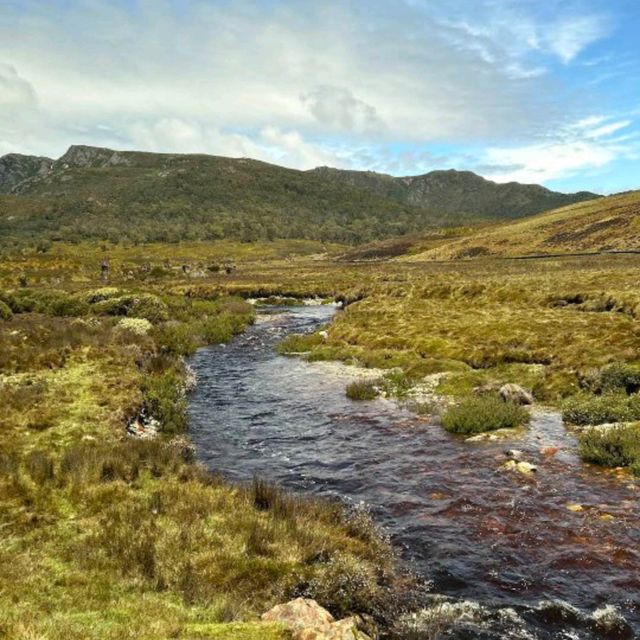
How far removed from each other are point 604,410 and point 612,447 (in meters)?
3.68

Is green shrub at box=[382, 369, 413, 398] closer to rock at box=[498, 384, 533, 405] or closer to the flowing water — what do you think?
the flowing water

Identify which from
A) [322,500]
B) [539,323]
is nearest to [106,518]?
[322,500]

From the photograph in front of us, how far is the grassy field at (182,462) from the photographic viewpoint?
944 cm

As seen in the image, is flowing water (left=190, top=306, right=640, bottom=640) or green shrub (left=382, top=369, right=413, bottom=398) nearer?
flowing water (left=190, top=306, right=640, bottom=640)

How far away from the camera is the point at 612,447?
17.4 m

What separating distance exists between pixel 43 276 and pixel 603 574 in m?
103

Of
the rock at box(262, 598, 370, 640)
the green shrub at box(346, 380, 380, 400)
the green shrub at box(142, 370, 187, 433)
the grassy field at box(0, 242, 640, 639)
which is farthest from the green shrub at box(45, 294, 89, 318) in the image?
the rock at box(262, 598, 370, 640)

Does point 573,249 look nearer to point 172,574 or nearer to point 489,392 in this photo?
point 489,392

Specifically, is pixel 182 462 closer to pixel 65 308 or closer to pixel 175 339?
pixel 175 339

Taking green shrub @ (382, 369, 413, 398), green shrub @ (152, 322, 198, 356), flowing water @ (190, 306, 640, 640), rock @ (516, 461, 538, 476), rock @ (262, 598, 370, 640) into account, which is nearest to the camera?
rock @ (262, 598, 370, 640)

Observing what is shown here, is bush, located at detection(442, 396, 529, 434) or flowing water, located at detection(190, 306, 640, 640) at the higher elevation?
bush, located at detection(442, 396, 529, 434)

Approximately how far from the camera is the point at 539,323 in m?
35.8

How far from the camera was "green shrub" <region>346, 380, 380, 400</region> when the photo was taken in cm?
2661

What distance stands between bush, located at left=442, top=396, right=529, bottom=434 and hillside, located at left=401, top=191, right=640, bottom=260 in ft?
286
